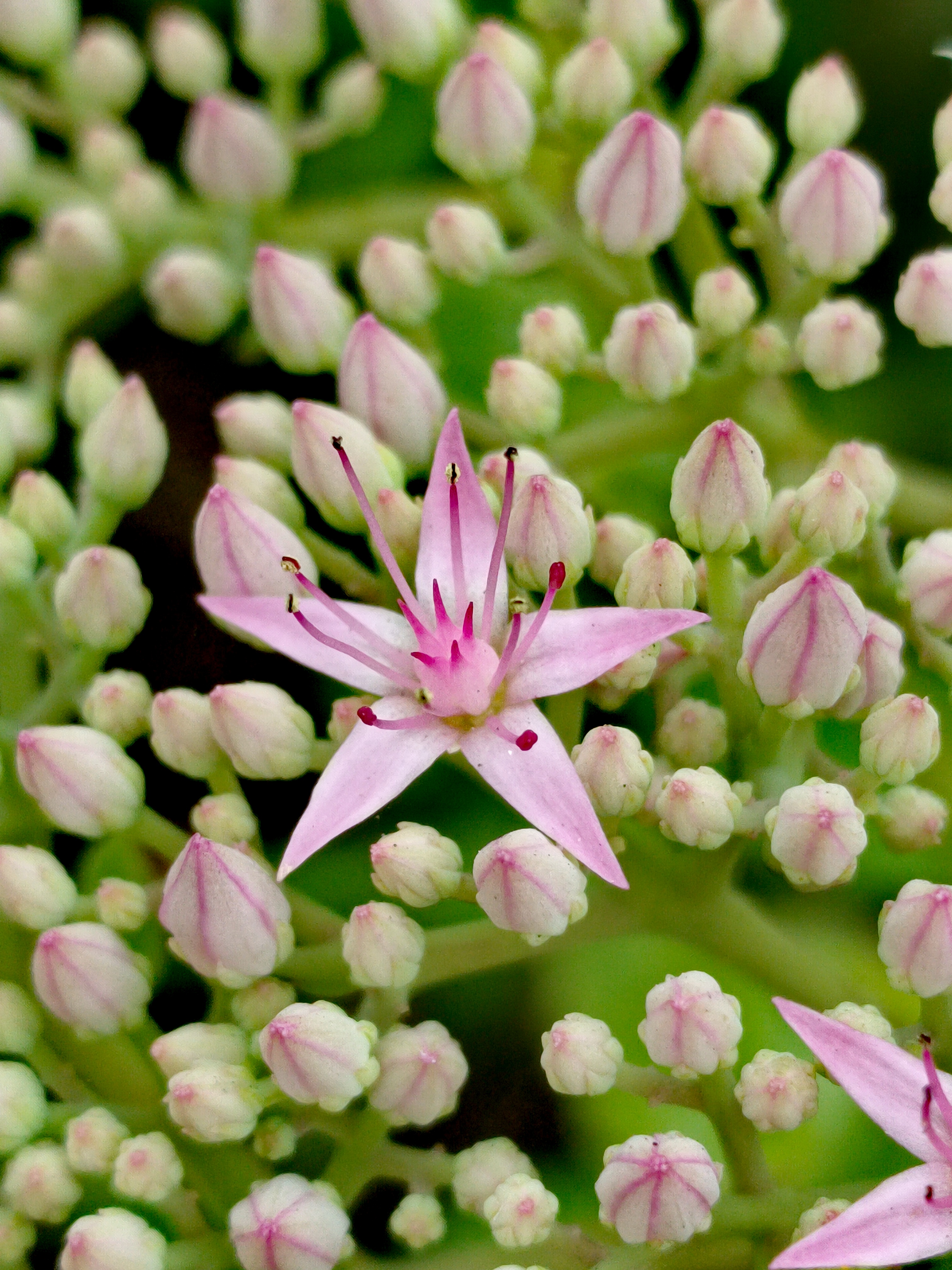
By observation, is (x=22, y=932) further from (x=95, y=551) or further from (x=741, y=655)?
(x=741, y=655)

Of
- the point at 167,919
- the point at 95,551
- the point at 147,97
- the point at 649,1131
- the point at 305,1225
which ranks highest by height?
the point at 147,97

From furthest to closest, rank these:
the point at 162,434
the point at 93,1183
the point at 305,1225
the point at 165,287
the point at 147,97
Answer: the point at 147,97 < the point at 165,287 < the point at 162,434 < the point at 93,1183 < the point at 305,1225

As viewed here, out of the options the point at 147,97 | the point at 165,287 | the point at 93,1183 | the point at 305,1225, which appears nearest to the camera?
the point at 305,1225

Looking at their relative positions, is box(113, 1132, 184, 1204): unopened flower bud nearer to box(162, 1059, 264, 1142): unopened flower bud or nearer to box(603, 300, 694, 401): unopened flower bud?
box(162, 1059, 264, 1142): unopened flower bud

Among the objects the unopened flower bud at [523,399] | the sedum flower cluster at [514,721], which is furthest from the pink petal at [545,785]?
the unopened flower bud at [523,399]

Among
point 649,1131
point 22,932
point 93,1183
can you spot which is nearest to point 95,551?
point 22,932

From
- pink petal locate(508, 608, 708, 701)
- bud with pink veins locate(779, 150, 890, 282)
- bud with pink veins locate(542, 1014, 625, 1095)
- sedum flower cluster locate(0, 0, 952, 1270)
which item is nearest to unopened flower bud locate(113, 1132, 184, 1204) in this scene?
sedum flower cluster locate(0, 0, 952, 1270)

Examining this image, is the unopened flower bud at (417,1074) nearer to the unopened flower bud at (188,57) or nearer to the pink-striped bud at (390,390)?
the pink-striped bud at (390,390)
